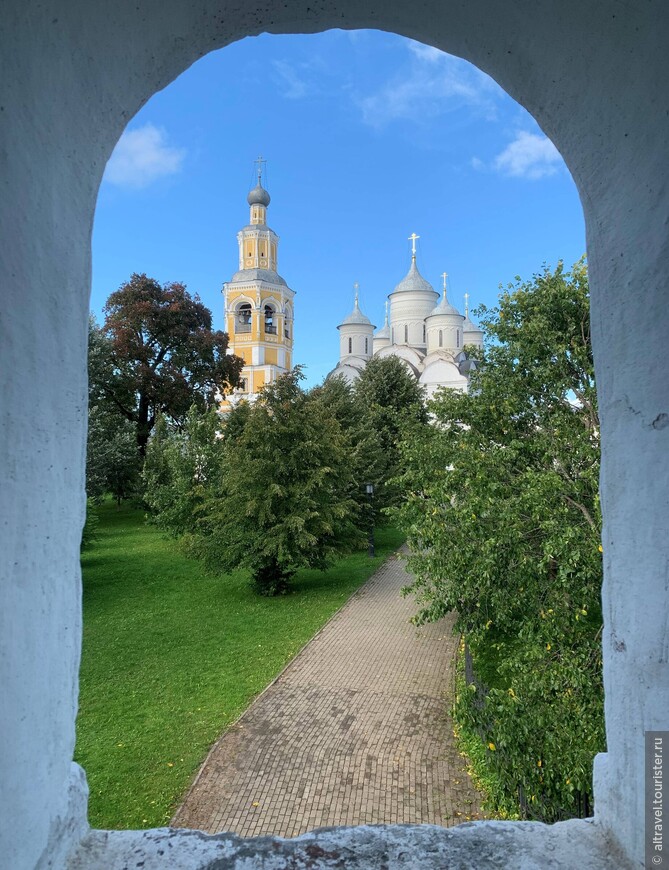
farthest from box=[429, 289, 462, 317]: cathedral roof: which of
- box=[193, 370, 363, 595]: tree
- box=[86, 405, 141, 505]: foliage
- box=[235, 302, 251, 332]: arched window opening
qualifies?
box=[193, 370, 363, 595]: tree

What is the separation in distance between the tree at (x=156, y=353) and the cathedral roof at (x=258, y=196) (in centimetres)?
2143

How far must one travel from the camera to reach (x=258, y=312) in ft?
150

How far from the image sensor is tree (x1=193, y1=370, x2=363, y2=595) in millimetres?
14109

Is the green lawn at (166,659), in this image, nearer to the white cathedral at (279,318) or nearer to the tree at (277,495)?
the tree at (277,495)

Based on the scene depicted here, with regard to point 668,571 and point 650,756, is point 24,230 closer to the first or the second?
point 668,571

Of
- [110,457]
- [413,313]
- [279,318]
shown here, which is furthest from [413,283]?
[110,457]

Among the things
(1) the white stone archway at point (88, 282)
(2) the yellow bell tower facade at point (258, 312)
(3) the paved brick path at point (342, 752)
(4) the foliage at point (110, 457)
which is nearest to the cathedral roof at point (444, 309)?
(2) the yellow bell tower facade at point (258, 312)

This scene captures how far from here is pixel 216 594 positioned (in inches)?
606

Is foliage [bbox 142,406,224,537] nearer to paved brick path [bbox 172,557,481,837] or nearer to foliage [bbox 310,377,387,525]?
Result: foliage [bbox 310,377,387,525]

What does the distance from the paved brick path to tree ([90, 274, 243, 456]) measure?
20.1 metres

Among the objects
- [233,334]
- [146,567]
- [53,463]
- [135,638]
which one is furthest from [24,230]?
[233,334]

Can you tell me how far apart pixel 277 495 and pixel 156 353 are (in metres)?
18.6

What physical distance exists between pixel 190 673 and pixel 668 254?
10.2 meters

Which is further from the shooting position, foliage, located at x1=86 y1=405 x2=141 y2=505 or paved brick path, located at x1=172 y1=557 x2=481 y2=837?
foliage, located at x1=86 y1=405 x2=141 y2=505
